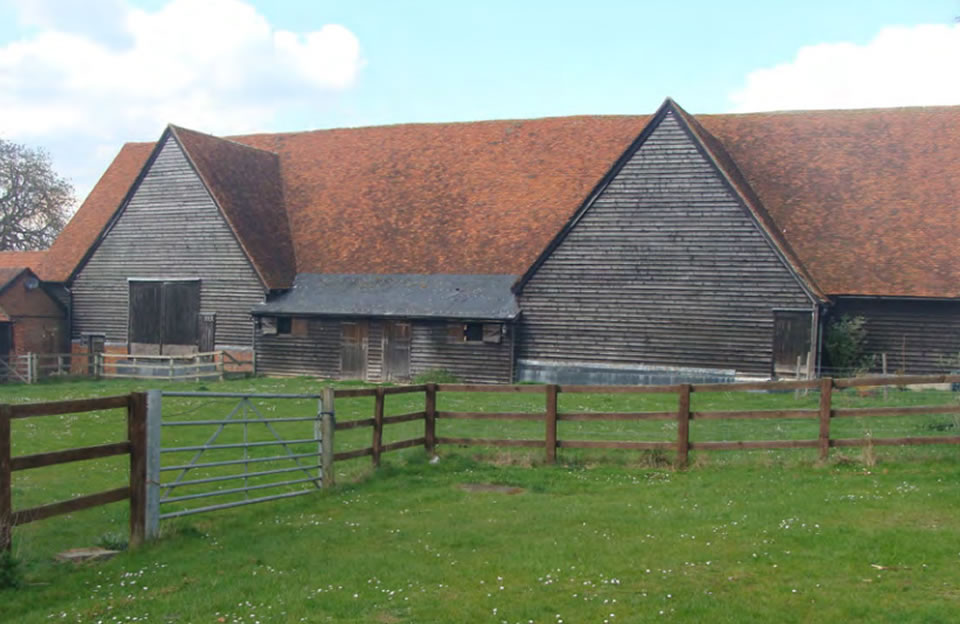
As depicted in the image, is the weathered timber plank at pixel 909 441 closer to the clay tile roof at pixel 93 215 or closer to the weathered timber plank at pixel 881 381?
the weathered timber plank at pixel 881 381

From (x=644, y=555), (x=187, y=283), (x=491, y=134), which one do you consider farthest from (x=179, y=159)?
(x=644, y=555)

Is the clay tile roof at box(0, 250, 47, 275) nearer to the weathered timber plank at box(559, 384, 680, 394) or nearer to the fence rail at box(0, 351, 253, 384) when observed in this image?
the fence rail at box(0, 351, 253, 384)

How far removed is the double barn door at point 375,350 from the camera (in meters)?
32.7

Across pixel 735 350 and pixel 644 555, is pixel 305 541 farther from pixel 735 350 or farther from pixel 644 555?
pixel 735 350

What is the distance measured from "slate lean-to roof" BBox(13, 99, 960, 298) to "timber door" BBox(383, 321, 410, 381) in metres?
2.57

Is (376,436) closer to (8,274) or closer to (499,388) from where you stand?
(499,388)

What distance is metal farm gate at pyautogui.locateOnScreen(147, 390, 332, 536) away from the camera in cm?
995

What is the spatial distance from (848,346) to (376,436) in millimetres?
18616

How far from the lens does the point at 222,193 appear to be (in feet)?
118

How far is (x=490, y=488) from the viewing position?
1260cm

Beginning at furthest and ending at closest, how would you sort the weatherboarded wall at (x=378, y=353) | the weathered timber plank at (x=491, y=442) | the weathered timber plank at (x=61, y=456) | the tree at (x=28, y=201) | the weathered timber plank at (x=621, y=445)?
the tree at (x=28, y=201) < the weatherboarded wall at (x=378, y=353) < the weathered timber plank at (x=491, y=442) < the weathered timber plank at (x=621, y=445) < the weathered timber plank at (x=61, y=456)

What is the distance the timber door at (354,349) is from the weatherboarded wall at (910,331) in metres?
16.1

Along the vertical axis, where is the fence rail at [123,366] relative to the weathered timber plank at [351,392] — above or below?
below

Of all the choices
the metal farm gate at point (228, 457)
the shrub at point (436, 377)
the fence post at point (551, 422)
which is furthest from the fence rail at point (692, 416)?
the shrub at point (436, 377)
